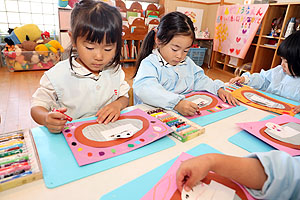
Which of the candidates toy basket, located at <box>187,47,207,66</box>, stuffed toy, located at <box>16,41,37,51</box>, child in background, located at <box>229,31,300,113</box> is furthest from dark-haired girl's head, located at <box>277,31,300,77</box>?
stuffed toy, located at <box>16,41,37,51</box>

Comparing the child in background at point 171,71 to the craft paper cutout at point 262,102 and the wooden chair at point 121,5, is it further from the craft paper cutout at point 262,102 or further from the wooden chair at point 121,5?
the wooden chair at point 121,5

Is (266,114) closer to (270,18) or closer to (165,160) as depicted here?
(165,160)

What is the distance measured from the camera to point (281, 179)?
410 millimetres

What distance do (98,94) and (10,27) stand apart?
10.8 ft

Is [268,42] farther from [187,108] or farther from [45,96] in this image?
[45,96]

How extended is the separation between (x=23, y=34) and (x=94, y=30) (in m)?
2.97

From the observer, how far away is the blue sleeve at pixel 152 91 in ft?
2.75

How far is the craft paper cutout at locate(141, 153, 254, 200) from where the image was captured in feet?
1.37

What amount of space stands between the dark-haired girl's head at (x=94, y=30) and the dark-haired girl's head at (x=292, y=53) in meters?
0.96

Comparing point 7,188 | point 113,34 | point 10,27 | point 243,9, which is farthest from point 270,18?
point 10,27

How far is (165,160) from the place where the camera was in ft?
1.75

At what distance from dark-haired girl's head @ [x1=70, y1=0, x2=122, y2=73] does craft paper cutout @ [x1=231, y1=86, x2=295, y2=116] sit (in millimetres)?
696

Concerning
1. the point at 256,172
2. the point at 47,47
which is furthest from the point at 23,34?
the point at 256,172

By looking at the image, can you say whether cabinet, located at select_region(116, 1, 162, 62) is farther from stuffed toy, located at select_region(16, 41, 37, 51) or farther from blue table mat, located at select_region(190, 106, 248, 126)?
blue table mat, located at select_region(190, 106, 248, 126)
